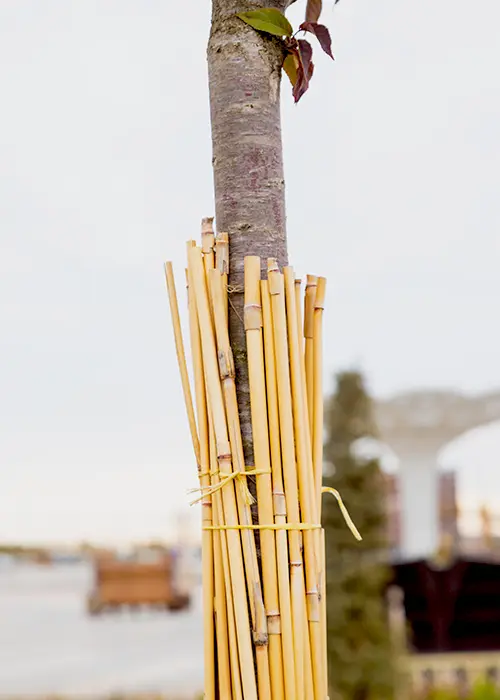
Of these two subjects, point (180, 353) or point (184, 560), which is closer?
point (180, 353)

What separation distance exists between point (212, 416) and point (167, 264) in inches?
7.6

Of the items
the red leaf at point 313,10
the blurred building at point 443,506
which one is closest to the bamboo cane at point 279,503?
the red leaf at point 313,10

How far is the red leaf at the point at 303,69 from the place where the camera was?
0.96m

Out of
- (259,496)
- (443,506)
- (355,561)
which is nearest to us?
(259,496)

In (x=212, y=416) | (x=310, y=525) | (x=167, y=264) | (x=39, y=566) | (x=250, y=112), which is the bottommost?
(x=39, y=566)

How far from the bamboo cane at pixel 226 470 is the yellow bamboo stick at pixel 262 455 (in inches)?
0.9

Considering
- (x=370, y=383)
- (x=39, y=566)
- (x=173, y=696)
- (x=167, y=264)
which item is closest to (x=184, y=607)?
(x=173, y=696)

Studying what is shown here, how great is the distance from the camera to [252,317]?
91 centimetres

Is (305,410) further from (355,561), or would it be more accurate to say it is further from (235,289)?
(355,561)

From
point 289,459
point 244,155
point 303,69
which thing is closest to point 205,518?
point 289,459

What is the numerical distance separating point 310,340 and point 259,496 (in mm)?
192

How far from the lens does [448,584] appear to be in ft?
18.9

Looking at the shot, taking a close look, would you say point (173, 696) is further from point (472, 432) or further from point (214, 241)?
point (472, 432)

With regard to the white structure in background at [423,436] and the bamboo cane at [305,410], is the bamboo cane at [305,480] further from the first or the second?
the white structure in background at [423,436]
